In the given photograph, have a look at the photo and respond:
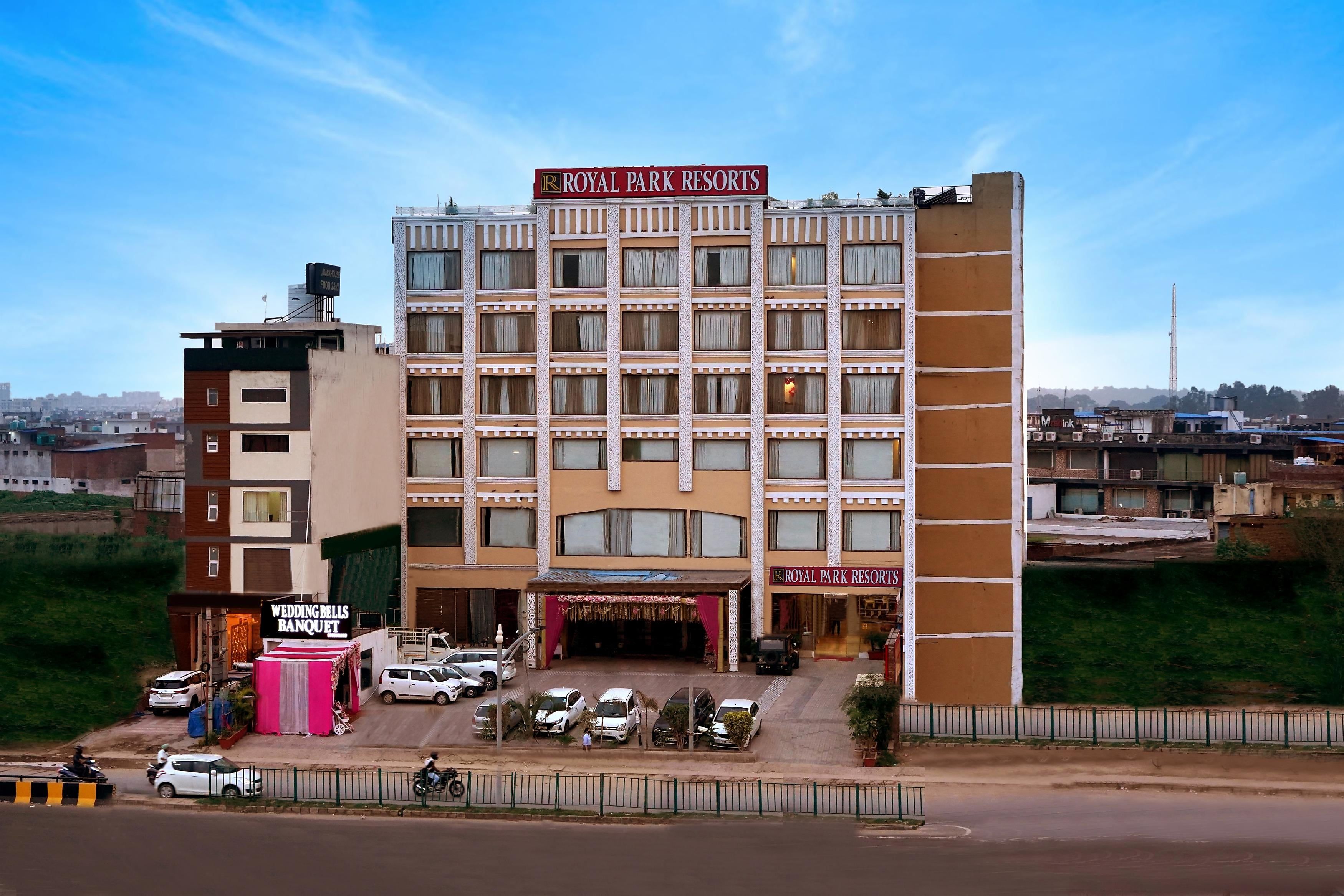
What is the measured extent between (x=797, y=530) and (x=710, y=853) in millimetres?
27974

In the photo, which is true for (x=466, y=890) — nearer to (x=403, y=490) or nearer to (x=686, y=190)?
(x=403, y=490)

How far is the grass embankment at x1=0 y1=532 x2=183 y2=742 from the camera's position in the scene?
168ft

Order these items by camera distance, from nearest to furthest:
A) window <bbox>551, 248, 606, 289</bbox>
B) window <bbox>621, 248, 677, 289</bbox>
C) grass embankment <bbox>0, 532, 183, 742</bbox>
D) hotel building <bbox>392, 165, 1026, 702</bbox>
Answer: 1. grass embankment <bbox>0, 532, 183, 742</bbox>
2. hotel building <bbox>392, 165, 1026, 702</bbox>
3. window <bbox>621, 248, 677, 289</bbox>
4. window <bbox>551, 248, 606, 289</bbox>

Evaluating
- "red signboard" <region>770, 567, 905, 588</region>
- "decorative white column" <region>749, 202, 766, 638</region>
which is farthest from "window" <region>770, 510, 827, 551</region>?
"red signboard" <region>770, 567, 905, 588</region>

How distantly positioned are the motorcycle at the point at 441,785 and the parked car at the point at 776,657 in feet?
68.5

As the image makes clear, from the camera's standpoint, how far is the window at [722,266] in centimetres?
6241

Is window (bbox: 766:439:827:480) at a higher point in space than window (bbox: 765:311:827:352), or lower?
lower

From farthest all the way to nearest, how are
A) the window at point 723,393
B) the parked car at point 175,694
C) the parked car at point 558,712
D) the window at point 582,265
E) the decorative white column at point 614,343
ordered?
the window at point 582,265
the decorative white column at point 614,343
the window at point 723,393
the parked car at point 175,694
the parked car at point 558,712

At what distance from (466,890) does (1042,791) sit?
790 inches

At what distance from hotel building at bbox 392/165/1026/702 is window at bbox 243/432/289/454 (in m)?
8.67

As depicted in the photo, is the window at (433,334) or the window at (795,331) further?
the window at (433,334)

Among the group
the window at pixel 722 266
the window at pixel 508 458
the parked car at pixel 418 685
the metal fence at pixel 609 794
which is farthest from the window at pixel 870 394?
the metal fence at pixel 609 794

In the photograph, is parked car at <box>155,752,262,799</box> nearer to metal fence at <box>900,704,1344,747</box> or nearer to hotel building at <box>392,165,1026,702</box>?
hotel building at <box>392,165,1026,702</box>

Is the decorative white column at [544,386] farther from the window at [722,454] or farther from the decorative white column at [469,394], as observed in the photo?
the window at [722,454]
